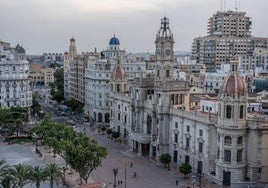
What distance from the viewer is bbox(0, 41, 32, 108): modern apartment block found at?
456 feet

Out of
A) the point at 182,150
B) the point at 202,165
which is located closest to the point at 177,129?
the point at 182,150

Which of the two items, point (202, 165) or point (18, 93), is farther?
point (18, 93)

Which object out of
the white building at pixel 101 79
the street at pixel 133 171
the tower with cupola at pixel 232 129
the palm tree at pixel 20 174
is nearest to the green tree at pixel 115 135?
the street at pixel 133 171

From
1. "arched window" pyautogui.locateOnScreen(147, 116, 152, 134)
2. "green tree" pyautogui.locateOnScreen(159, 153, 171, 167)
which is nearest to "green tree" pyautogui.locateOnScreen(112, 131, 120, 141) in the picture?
"arched window" pyautogui.locateOnScreen(147, 116, 152, 134)

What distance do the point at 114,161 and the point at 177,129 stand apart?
14.8 m

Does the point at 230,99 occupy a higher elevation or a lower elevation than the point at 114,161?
higher

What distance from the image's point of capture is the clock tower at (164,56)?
93.8 m

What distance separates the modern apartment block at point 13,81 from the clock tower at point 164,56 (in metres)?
62.1

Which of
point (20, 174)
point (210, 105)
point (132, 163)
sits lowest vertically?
point (132, 163)

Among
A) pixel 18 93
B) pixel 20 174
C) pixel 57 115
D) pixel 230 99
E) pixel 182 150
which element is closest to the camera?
pixel 20 174

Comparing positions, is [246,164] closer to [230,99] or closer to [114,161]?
[230,99]

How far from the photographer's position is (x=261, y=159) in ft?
243

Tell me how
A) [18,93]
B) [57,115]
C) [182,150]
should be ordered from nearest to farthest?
[182,150], [18,93], [57,115]

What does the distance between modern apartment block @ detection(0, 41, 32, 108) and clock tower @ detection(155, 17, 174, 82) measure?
62088 millimetres
